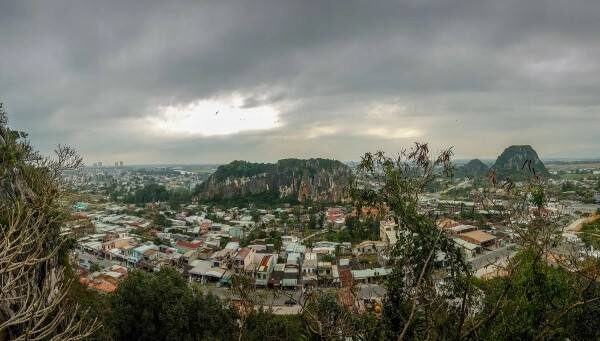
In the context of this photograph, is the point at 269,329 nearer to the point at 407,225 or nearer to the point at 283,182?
the point at 407,225

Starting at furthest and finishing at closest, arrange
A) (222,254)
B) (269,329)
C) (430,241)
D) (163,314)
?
(222,254)
(269,329)
(163,314)
(430,241)

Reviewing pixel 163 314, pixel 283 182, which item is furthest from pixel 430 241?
pixel 283 182

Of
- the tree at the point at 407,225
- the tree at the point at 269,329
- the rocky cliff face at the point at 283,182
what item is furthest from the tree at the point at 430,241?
the rocky cliff face at the point at 283,182

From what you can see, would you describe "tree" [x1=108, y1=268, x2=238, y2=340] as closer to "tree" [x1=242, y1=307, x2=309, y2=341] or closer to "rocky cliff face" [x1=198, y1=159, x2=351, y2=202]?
"tree" [x1=242, y1=307, x2=309, y2=341]

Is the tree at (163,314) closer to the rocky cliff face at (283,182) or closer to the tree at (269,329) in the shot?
the tree at (269,329)

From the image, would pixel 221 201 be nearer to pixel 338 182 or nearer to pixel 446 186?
pixel 338 182

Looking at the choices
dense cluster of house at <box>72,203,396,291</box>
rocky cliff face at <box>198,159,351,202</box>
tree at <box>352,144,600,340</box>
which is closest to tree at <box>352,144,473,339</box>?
tree at <box>352,144,600,340</box>
